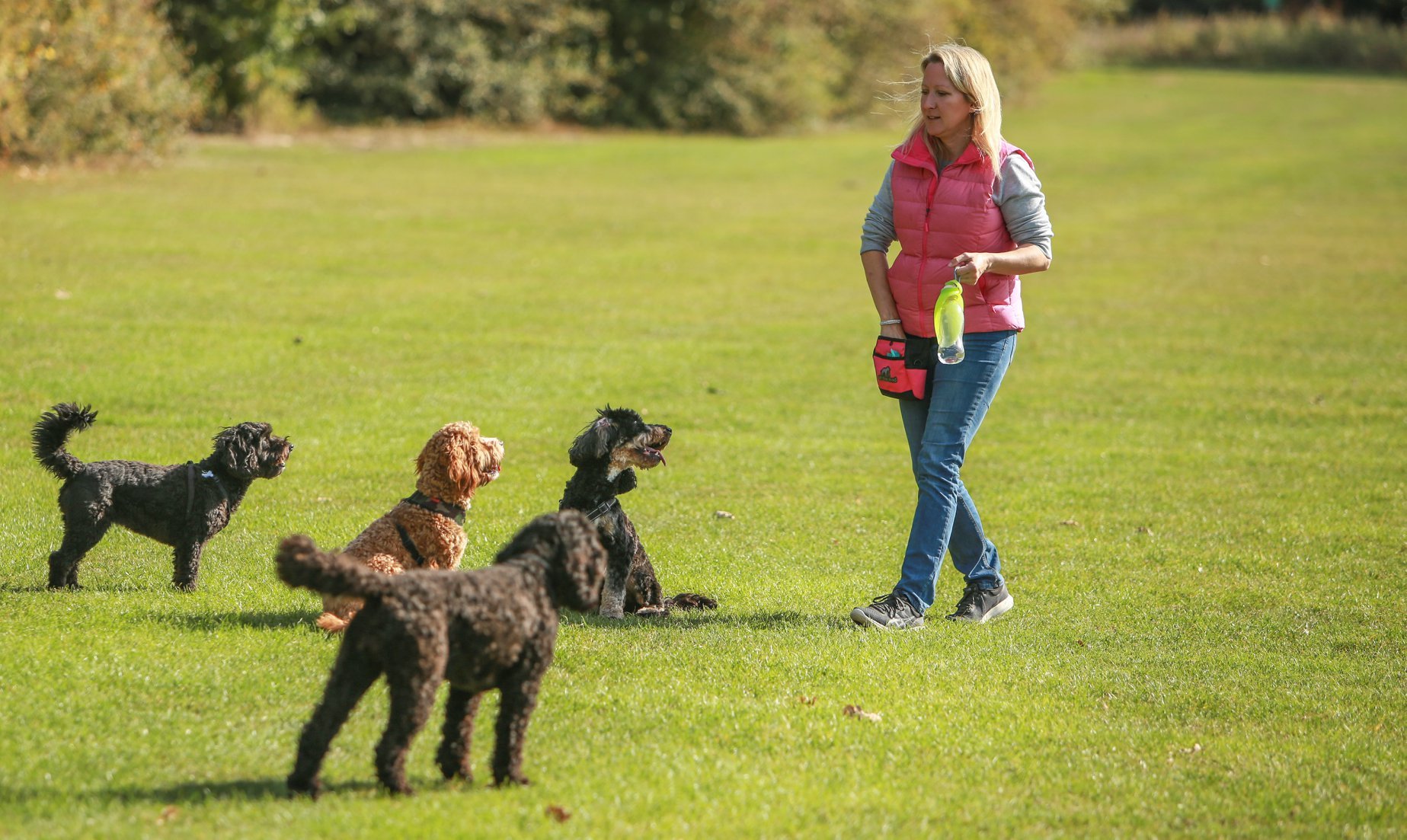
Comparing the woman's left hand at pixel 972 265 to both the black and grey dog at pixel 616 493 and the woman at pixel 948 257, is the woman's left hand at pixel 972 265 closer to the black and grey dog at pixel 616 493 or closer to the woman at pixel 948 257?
the woman at pixel 948 257

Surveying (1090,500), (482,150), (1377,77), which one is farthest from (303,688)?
(1377,77)

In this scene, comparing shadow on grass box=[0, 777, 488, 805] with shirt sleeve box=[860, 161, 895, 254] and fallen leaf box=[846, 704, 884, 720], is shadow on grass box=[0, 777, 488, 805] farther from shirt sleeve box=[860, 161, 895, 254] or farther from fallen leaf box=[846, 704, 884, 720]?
shirt sleeve box=[860, 161, 895, 254]

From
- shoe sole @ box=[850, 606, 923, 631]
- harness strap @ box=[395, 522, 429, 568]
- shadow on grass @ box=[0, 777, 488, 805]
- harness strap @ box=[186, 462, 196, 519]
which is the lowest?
shoe sole @ box=[850, 606, 923, 631]

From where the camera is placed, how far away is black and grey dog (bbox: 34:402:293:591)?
6875mm

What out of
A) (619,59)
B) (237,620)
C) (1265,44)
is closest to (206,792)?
(237,620)

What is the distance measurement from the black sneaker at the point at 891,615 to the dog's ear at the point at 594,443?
1591 mm

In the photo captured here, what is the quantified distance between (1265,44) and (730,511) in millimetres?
78274

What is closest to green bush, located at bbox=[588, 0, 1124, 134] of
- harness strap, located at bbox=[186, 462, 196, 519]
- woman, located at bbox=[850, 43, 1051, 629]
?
woman, located at bbox=[850, 43, 1051, 629]

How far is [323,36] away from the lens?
35156mm

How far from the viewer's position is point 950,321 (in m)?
6.77

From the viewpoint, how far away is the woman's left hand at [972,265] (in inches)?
258

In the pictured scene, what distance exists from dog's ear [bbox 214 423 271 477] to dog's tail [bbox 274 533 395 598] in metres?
2.79

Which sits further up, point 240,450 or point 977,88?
point 977,88

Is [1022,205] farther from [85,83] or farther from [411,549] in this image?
[85,83]
